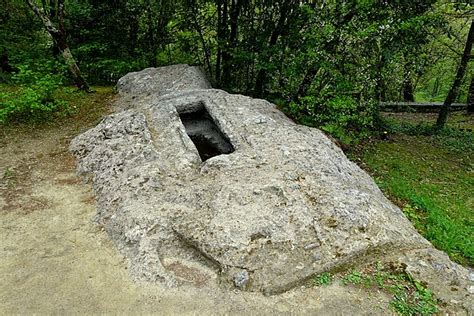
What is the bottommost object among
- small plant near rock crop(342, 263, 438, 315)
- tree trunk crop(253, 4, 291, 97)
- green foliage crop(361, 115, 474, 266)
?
green foliage crop(361, 115, 474, 266)

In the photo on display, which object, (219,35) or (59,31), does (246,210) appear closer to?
(59,31)

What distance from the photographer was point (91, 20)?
40.7 feet

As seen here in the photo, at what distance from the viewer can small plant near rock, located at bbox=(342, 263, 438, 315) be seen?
4.04m

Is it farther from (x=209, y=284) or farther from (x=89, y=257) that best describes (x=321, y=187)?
(x=89, y=257)

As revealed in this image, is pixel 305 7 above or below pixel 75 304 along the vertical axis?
above

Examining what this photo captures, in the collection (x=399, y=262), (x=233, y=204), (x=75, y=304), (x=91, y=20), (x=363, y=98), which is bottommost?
(x=75, y=304)

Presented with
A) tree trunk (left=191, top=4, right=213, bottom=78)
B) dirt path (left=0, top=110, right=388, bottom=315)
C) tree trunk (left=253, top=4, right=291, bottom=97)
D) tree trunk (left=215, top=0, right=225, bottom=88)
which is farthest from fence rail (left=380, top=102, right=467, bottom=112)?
dirt path (left=0, top=110, right=388, bottom=315)

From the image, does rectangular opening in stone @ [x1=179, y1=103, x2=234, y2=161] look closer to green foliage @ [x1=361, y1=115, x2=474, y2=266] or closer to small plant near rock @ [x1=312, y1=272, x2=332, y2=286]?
small plant near rock @ [x1=312, y1=272, x2=332, y2=286]

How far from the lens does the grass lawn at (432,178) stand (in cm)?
640

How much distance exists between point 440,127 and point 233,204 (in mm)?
10516

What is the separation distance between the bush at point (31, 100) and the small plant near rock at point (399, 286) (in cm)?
765

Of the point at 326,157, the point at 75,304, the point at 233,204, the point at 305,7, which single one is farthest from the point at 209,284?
the point at 305,7

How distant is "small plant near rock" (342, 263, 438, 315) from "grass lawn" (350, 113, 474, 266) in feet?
6.77

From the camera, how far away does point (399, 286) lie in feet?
14.1
